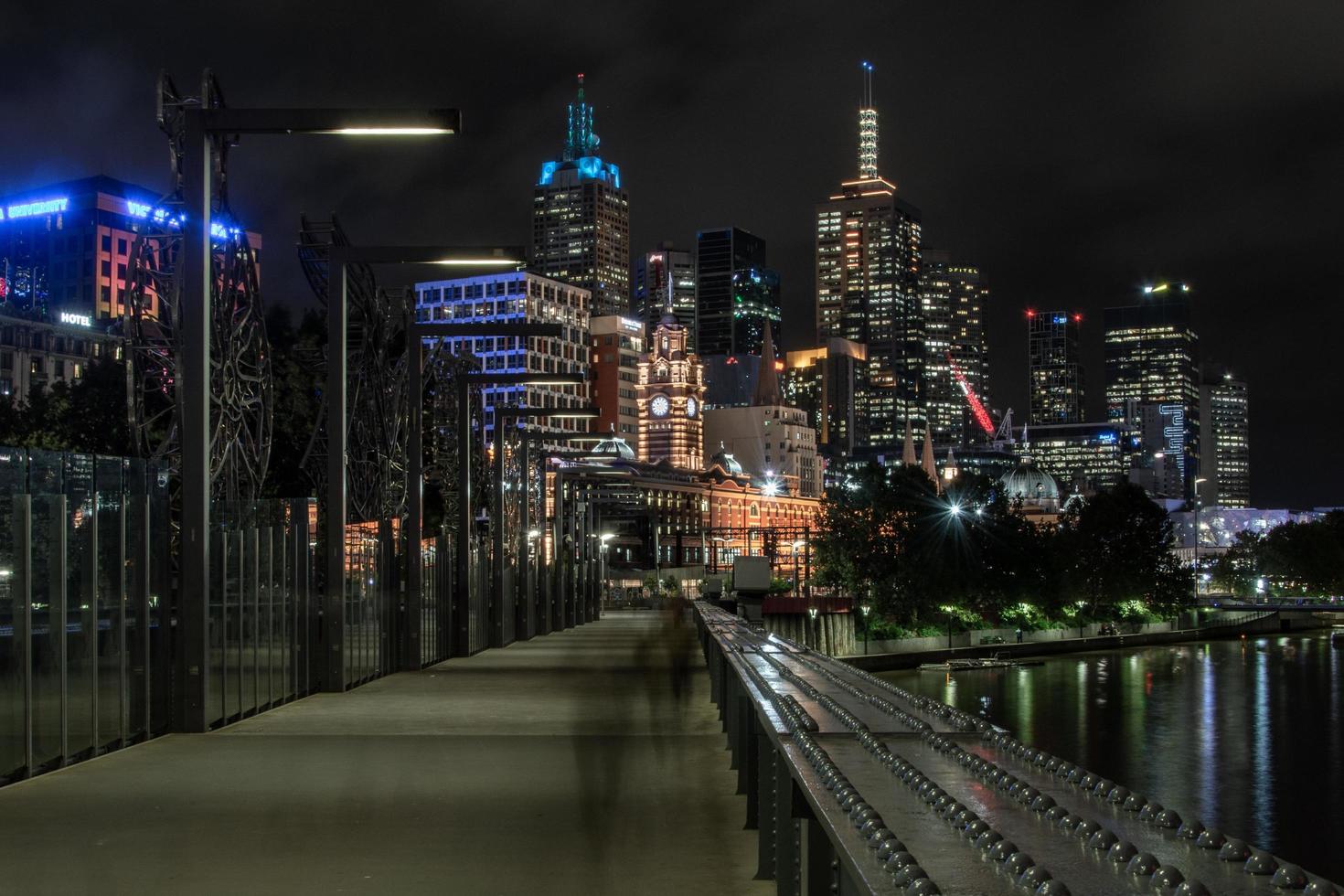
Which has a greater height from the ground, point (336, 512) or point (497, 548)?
point (336, 512)

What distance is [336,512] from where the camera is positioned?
2436 centimetres

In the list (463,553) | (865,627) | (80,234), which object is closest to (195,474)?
(463,553)

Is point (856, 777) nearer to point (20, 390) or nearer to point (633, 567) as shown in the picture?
point (20, 390)

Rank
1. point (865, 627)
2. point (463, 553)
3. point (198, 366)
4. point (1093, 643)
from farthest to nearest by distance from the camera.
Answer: point (1093, 643) < point (865, 627) < point (463, 553) < point (198, 366)

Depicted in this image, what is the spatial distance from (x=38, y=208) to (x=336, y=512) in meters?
149

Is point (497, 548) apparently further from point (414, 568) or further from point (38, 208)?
point (38, 208)

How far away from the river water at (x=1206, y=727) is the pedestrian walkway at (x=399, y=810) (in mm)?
19813

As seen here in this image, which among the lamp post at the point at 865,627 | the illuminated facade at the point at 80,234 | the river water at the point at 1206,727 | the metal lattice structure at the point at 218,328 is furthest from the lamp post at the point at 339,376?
the illuminated facade at the point at 80,234

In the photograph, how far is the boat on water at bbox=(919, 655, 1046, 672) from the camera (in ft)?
311

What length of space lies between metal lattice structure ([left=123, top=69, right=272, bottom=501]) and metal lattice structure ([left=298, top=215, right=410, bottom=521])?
328 inches

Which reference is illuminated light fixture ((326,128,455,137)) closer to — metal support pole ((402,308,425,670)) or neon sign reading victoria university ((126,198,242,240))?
neon sign reading victoria university ((126,198,242,240))

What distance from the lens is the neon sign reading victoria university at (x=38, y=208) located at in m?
159

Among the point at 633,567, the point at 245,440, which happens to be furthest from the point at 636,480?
the point at 245,440

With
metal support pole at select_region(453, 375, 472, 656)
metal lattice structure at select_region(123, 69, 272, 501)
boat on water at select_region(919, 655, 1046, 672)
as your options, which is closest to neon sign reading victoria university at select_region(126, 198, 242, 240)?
metal lattice structure at select_region(123, 69, 272, 501)
